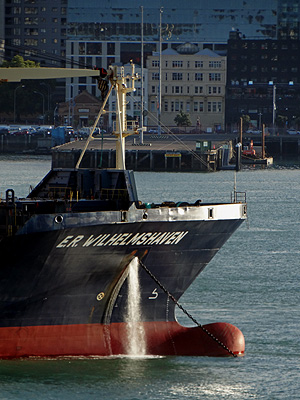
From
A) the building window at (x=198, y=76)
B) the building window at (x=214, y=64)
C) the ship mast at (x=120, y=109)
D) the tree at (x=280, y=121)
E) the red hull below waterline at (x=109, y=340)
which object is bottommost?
the red hull below waterline at (x=109, y=340)

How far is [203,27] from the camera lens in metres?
189

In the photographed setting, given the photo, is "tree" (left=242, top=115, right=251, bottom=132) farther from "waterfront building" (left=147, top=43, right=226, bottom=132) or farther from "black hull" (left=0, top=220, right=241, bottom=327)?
"black hull" (left=0, top=220, right=241, bottom=327)

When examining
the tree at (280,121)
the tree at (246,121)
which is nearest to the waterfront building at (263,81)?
the tree at (280,121)

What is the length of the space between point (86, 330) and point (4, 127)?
14836 centimetres

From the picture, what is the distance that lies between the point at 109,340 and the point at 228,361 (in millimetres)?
3352

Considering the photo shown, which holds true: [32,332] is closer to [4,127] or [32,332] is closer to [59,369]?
[59,369]

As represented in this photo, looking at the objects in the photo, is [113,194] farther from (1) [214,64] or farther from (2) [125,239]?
(1) [214,64]

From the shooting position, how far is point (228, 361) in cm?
2855

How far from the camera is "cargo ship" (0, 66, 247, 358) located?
27.0 meters

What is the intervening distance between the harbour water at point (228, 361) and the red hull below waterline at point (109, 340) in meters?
0.29

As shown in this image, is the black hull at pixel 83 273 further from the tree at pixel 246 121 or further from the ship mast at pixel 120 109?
the tree at pixel 246 121

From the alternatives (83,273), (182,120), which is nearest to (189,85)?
(182,120)

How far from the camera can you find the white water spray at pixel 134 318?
28295mm

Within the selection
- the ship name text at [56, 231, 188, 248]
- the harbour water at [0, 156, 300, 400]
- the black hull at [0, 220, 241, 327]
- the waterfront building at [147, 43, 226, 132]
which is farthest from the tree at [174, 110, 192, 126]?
the ship name text at [56, 231, 188, 248]
